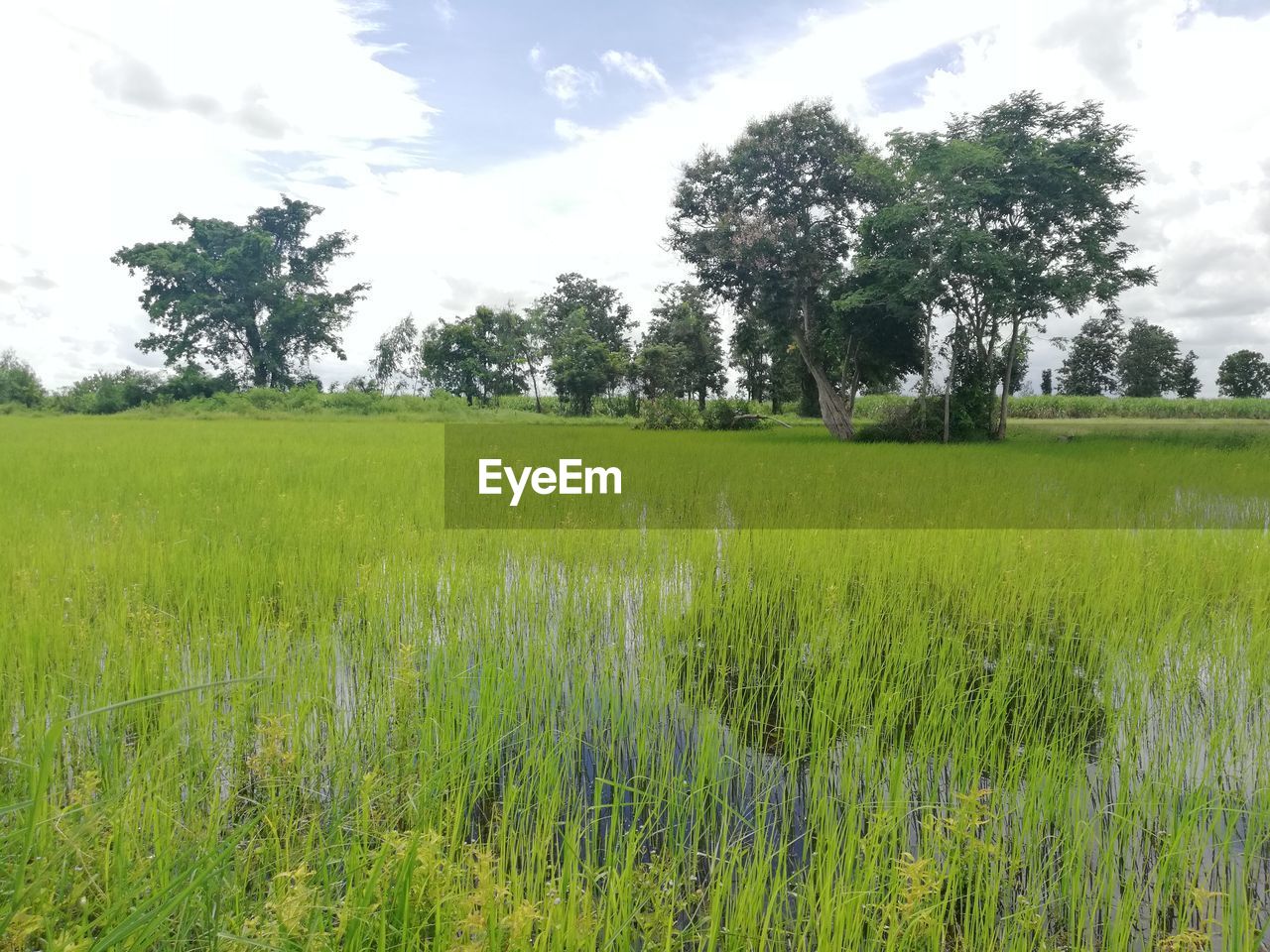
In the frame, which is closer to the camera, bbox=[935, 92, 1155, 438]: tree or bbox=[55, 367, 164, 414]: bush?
bbox=[935, 92, 1155, 438]: tree

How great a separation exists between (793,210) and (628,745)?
80.9ft

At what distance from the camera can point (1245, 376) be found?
60156mm

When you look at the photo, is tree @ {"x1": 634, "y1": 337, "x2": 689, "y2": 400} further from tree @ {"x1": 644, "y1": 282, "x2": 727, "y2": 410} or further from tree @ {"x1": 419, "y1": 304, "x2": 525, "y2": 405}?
tree @ {"x1": 419, "y1": 304, "x2": 525, "y2": 405}

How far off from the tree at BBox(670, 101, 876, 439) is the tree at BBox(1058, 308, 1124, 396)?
1769 inches

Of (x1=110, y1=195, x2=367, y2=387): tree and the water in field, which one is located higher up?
(x1=110, y1=195, x2=367, y2=387): tree

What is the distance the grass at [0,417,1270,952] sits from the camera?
184cm

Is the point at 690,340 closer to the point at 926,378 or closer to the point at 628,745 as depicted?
the point at 926,378

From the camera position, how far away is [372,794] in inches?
94.9

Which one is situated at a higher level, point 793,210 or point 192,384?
point 793,210

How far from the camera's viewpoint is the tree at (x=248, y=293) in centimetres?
4125

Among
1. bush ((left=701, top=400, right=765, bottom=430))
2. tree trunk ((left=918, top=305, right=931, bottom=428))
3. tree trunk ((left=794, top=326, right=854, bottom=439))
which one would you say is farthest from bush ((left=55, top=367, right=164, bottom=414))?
tree trunk ((left=918, top=305, right=931, bottom=428))

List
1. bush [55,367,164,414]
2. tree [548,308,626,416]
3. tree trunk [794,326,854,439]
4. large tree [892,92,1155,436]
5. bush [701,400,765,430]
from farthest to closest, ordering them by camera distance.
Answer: tree [548,308,626,416], bush [55,367,164,414], bush [701,400,765,430], tree trunk [794,326,854,439], large tree [892,92,1155,436]

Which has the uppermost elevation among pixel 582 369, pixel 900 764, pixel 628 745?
pixel 582 369

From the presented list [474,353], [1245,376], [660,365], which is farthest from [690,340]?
[1245,376]
